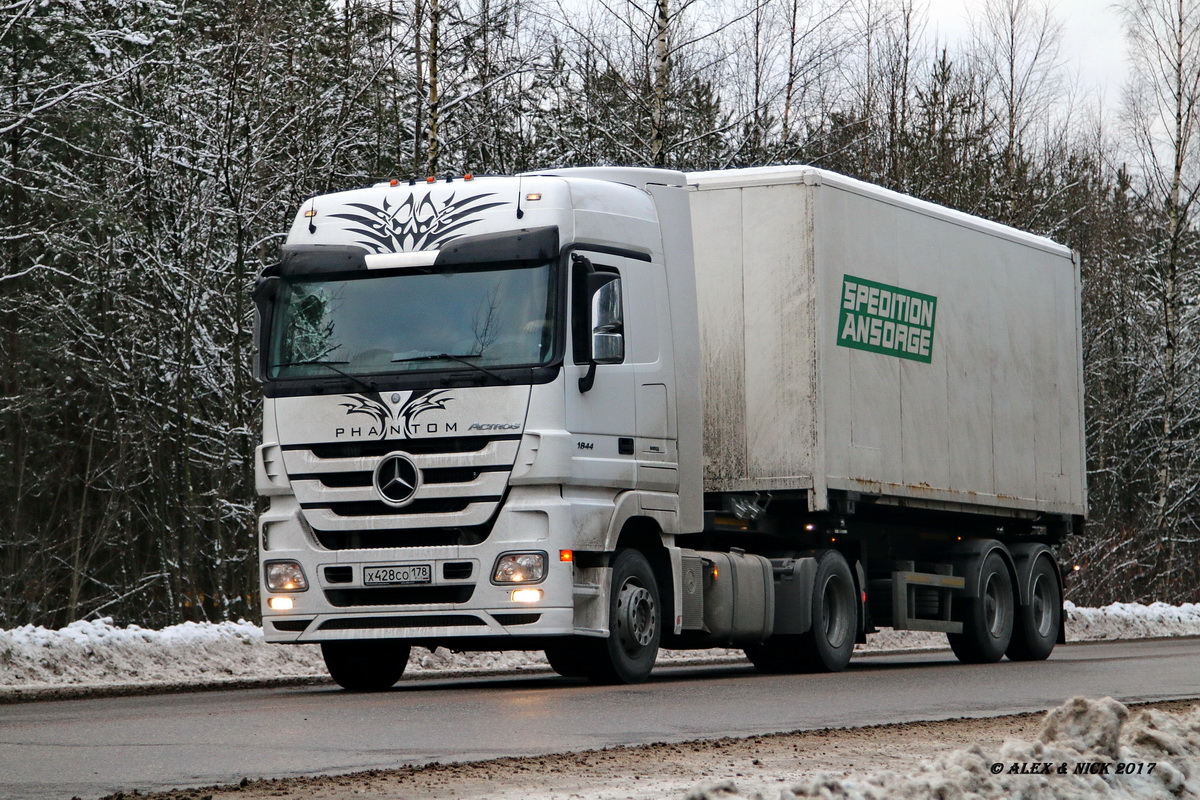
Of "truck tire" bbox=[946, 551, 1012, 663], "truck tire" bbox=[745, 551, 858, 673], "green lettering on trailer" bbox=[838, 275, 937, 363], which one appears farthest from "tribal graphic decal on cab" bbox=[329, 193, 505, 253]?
"truck tire" bbox=[946, 551, 1012, 663]

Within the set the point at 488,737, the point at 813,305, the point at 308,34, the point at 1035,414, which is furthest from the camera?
the point at 308,34

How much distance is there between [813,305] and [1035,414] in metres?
4.79

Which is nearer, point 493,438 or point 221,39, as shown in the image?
point 493,438

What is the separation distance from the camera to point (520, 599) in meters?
12.1

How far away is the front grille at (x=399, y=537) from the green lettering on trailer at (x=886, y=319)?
4.20m

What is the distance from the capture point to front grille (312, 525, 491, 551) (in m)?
12.2

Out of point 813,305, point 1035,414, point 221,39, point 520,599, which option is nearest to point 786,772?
point 520,599

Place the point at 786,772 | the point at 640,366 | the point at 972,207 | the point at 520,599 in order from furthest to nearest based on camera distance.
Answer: the point at 972,207, the point at 640,366, the point at 520,599, the point at 786,772

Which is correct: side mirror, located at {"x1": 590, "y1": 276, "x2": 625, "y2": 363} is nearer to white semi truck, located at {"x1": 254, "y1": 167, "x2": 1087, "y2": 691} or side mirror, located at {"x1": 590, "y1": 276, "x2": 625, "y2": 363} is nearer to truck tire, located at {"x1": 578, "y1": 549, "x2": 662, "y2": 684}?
white semi truck, located at {"x1": 254, "y1": 167, "x2": 1087, "y2": 691}

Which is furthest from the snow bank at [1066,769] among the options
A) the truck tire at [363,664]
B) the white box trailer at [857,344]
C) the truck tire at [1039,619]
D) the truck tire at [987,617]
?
the truck tire at [1039,619]

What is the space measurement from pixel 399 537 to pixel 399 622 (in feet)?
1.92

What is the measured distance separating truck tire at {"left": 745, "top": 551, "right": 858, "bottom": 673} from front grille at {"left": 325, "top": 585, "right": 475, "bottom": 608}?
155 inches

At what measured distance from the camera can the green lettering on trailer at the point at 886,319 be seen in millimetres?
15133

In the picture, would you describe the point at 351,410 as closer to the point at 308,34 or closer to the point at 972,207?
the point at 308,34
